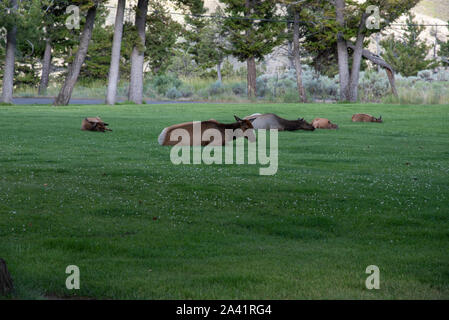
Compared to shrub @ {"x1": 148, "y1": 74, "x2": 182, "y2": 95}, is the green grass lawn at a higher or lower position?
lower

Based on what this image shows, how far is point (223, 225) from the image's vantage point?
5.86 metres

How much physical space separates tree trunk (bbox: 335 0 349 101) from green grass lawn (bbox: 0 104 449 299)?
1146 inches

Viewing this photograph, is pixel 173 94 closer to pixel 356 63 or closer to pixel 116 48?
pixel 116 48

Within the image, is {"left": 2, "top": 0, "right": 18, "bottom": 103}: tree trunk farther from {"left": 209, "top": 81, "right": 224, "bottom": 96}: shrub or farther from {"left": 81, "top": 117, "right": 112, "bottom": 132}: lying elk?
{"left": 81, "top": 117, "right": 112, "bottom": 132}: lying elk

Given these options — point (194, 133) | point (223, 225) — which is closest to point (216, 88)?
point (194, 133)

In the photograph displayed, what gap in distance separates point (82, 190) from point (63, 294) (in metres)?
3.41

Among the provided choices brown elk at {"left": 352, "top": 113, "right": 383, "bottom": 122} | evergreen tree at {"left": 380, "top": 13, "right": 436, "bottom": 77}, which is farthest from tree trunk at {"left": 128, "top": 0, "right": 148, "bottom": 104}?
evergreen tree at {"left": 380, "top": 13, "right": 436, "bottom": 77}

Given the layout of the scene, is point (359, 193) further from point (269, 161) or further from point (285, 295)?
point (285, 295)

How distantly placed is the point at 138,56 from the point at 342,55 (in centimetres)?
1440

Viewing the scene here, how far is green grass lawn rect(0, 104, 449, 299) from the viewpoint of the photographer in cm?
420

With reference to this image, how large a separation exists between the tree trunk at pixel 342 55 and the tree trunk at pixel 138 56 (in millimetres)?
13287

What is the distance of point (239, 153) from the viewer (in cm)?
1101

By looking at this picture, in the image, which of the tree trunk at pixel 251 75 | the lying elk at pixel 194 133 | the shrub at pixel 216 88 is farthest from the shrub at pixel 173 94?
the lying elk at pixel 194 133

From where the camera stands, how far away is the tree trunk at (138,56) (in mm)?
34781
